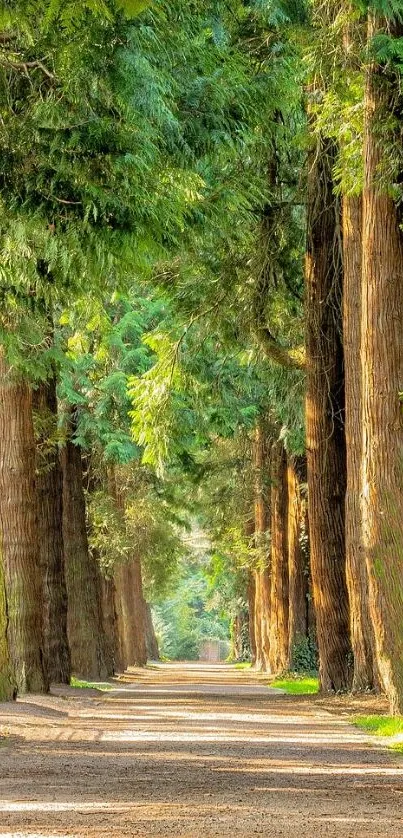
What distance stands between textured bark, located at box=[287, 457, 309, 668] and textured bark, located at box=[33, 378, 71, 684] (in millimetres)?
7590

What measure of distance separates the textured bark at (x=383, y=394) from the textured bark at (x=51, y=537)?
30.8 ft

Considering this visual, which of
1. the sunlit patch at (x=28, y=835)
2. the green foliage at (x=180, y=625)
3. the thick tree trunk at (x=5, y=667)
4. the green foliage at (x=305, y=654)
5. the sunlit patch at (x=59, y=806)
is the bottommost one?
the sunlit patch at (x=28, y=835)

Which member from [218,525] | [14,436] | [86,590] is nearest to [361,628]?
[14,436]

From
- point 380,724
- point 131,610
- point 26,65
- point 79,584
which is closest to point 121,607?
point 131,610

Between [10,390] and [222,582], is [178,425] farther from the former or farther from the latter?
[222,582]

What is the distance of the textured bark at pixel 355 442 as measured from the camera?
19875mm

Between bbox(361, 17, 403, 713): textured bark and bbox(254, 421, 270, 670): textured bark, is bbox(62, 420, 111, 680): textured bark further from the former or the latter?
bbox(361, 17, 403, 713): textured bark

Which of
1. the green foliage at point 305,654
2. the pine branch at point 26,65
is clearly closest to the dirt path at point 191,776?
the pine branch at point 26,65

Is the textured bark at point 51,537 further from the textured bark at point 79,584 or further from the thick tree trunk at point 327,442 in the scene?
the textured bark at point 79,584

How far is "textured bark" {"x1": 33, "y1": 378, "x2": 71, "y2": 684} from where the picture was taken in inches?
958

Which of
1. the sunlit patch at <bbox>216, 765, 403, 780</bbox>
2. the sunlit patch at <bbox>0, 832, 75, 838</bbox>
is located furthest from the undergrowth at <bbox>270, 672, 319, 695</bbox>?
the sunlit patch at <bbox>0, 832, 75, 838</bbox>

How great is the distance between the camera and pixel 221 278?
75.1ft

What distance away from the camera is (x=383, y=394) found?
1524cm

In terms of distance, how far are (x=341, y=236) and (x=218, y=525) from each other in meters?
21.0
